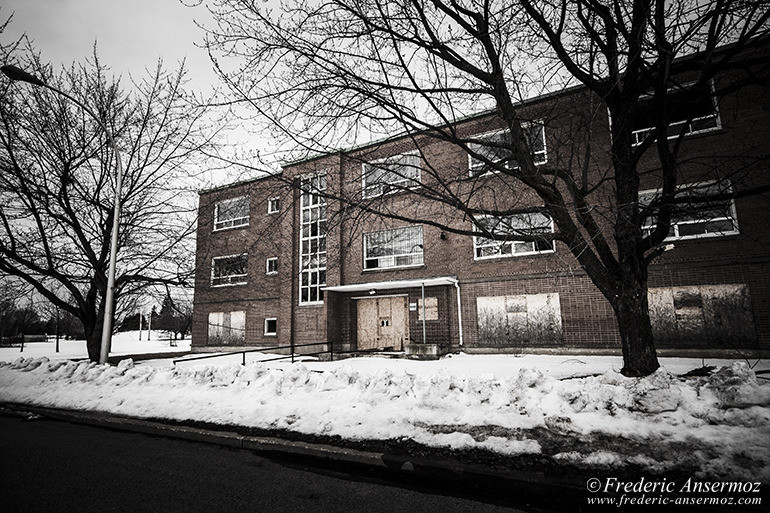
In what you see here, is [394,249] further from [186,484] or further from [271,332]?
[186,484]

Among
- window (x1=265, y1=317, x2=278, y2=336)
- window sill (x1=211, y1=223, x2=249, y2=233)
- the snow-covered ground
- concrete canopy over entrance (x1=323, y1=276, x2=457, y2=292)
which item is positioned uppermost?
window sill (x1=211, y1=223, x2=249, y2=233)

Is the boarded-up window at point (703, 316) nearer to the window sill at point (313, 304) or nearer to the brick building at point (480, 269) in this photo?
the brick building at point (480, 269)

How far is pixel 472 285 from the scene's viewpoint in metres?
15.6

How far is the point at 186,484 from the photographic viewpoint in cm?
369

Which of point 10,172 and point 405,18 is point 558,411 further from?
point 10,172

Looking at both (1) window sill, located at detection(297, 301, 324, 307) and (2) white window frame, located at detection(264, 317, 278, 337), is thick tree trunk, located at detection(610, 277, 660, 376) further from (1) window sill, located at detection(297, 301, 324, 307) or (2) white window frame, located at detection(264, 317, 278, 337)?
(2) white window frame, located at detection(264, 317, 278, 337)

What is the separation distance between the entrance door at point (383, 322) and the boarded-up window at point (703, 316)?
981 cm

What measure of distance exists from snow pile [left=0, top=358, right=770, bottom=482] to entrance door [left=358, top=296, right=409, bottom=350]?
10570 millimetres

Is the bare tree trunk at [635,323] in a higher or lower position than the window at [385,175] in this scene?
lower

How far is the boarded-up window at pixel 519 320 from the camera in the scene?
14.1 meters

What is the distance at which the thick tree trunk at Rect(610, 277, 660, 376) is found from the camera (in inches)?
232

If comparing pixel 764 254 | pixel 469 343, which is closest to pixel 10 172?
pixel 469 343

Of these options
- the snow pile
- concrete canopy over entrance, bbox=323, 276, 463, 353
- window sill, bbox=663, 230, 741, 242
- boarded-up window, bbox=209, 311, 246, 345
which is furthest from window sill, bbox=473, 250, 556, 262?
boarded-up window, bbox=209, 311, 246, 345
